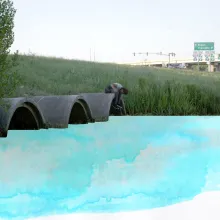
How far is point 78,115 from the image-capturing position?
14.1m

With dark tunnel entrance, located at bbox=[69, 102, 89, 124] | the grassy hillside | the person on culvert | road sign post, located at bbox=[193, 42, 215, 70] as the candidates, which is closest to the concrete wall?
dark tunnel entrance, located at bbox=[69, 102, 89, 124]

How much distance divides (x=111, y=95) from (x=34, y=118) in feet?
14.2

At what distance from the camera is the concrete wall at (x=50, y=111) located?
10209mm

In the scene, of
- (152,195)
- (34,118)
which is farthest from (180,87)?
(152,195)

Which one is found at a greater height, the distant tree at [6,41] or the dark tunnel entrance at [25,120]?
the distant tree at [6,41]

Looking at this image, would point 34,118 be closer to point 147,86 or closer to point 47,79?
→ point 147,86

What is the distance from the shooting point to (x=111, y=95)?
15461mm

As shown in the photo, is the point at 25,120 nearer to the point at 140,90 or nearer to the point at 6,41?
the point at 6,41

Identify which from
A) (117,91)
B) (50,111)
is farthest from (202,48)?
(50,111)

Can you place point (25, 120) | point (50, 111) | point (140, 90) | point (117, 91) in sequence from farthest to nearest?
point (140, 90)
point (117, 91)
point (50, 111)
point (25, 120)

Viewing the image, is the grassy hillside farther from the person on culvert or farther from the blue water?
the blue water

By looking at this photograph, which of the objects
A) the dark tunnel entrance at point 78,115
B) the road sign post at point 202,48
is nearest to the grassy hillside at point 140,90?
the dark tunnel entrance at point 78,115

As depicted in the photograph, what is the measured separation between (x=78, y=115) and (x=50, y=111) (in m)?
1.58

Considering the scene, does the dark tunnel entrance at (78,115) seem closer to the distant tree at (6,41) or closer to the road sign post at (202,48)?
the distant tree at (6,41)
